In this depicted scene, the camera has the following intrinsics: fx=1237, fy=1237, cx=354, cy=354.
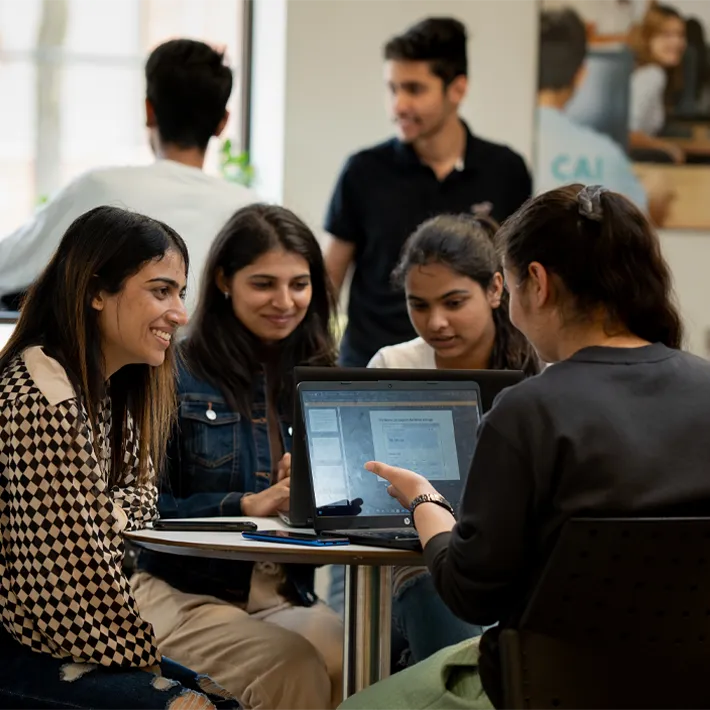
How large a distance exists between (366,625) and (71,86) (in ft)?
10.7

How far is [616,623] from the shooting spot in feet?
5.17

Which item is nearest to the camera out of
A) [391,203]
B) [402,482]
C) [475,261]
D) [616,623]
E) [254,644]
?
[616,623]

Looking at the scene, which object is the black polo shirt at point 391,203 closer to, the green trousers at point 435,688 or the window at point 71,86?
the window at point 71,86

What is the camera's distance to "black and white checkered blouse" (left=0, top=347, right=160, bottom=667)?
76.3 inches

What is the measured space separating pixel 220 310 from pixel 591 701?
5.01 feet

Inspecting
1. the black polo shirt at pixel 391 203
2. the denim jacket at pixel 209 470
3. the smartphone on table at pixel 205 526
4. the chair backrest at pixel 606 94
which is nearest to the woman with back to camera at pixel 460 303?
the denim jacket at pixel 209 470

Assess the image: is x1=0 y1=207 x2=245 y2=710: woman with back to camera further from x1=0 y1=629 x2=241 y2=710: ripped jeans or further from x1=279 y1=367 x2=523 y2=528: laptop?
x1=279 y1=367 x2=523 y2=528: laptop

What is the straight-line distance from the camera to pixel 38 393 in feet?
6.54

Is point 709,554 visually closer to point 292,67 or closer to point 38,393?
point 38,393

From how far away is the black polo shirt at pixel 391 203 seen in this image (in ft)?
12.2

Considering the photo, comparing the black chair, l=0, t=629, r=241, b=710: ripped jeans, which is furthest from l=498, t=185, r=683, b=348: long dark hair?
l=0, t=629, r=241, b=710: ripped jeans

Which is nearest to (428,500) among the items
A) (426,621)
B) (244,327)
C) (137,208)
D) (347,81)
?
(426,621)

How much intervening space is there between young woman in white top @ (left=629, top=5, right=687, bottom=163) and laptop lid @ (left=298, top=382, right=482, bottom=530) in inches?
111

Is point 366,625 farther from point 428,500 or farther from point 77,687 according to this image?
point 77,687
